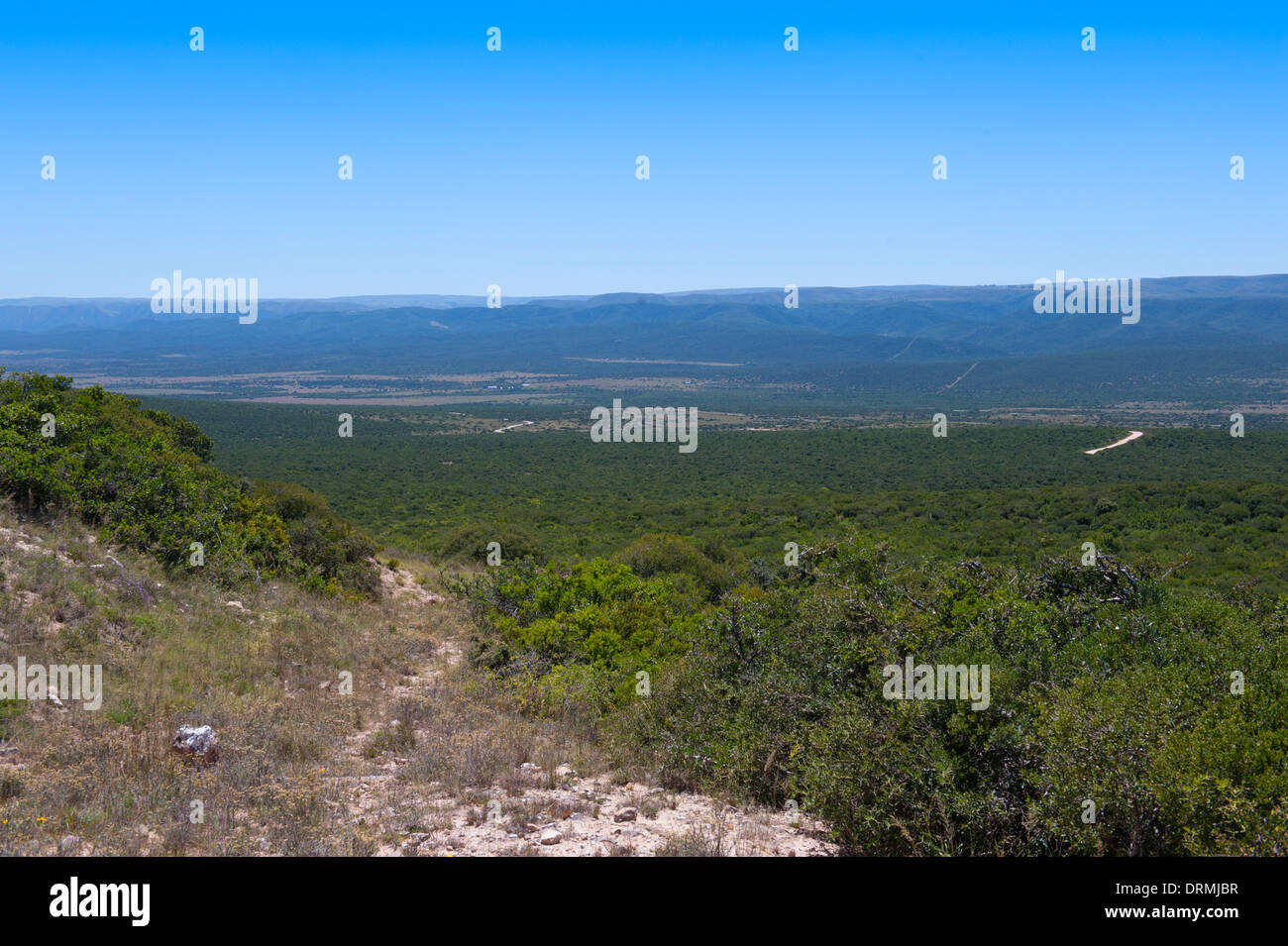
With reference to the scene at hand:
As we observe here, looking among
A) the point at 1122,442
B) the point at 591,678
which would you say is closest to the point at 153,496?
the point at 591,678

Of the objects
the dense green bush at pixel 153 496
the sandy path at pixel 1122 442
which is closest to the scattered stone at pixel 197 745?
the dense green bush at pixel 153 496

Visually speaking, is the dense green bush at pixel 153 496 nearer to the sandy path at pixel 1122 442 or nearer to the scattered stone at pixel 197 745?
the scattered stone at pixel 197 745

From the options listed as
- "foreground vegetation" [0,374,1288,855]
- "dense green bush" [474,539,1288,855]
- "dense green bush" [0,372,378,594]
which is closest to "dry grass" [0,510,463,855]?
"foreground vegetation" [0,374,1288,855]

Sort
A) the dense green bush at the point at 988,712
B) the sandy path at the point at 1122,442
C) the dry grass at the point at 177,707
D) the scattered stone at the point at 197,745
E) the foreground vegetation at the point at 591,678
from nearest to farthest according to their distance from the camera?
the dense green bush at the point at 988,712, the foreground vegetation at the point at 591,678, the dry grass at the point at 177,707, the scattered stone at the point at 197,745, the sandy path at the point at 1122,442

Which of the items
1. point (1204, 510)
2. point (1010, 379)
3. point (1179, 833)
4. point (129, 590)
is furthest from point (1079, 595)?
point (1010, 379)

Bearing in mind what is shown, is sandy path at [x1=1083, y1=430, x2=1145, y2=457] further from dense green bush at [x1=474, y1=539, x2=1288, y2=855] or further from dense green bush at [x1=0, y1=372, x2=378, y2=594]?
dense green bush at [x1=474, y1=539, x2=1288, y2=855]

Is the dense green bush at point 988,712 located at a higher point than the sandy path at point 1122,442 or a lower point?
higher

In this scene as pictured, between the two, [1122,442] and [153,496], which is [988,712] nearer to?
[153,496]
